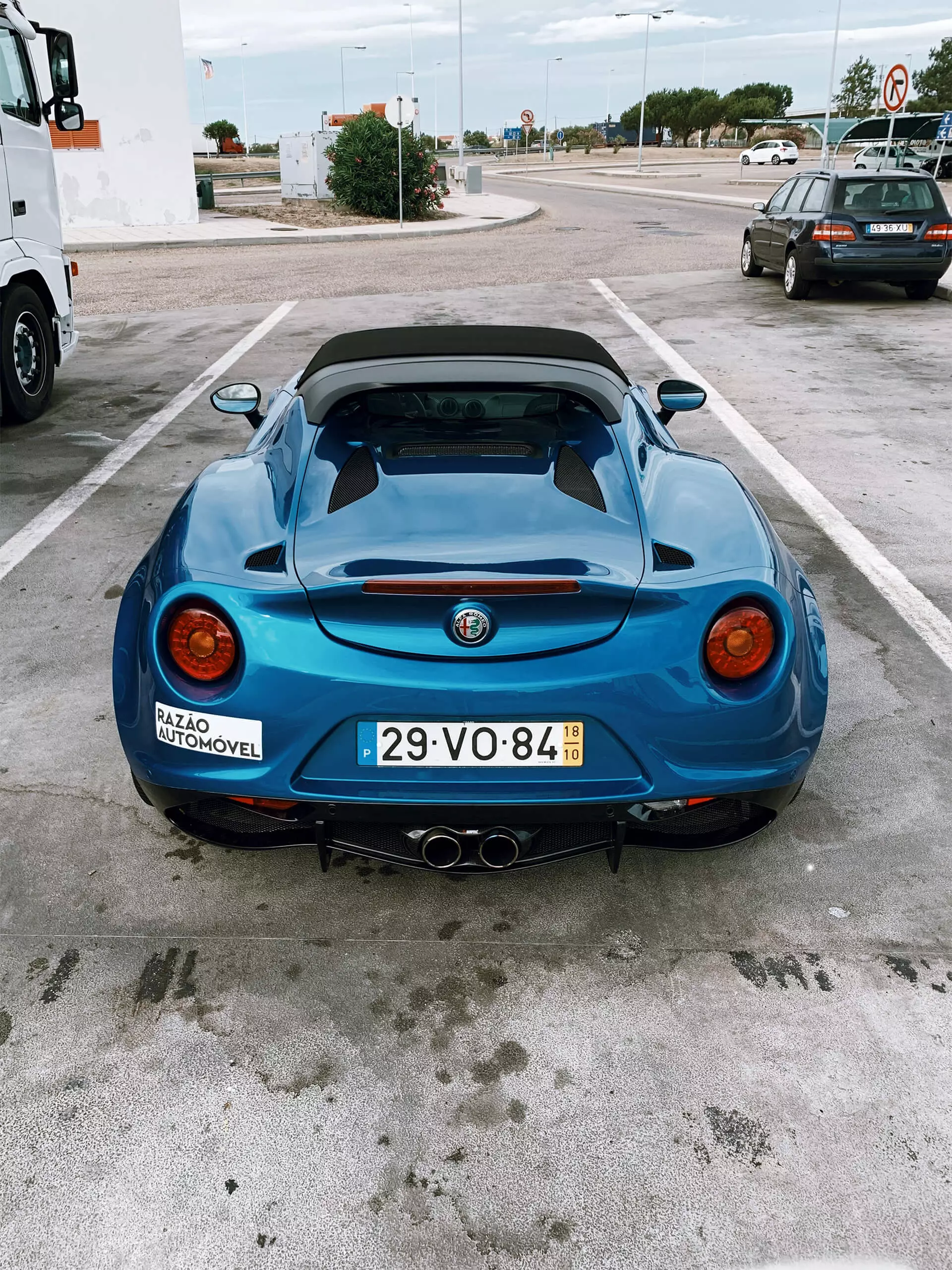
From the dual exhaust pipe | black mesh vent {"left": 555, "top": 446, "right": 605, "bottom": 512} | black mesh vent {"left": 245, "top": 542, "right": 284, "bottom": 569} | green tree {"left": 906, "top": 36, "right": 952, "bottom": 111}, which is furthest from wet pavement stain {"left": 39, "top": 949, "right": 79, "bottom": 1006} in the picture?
green tree {"left": 906, "top": 36, "right": 952, "bottom": 111}

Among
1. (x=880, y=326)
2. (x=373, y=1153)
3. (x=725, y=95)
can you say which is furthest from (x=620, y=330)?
(x=725, y=95)

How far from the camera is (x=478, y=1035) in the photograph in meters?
2.43

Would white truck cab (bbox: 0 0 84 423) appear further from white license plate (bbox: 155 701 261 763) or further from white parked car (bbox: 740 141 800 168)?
white parked car (bbox: 740 141 800 168)

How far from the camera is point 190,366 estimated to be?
33.1 feet

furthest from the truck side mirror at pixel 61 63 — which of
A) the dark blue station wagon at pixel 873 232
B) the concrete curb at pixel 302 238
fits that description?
the concrete curb at pixel 302 238

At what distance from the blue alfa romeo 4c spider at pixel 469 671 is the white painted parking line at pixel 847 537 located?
195 centimetres

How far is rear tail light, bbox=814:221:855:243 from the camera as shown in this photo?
13219mm

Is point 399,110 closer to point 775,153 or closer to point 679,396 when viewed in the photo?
point 679,396

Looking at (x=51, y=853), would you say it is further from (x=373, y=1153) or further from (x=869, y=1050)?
(x=869, y=1050)

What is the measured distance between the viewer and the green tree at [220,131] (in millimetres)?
92250

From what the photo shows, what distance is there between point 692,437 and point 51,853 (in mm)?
5481

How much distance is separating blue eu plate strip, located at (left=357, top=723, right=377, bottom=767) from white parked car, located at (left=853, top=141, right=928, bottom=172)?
30990mm

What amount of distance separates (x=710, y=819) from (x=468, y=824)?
573 mm

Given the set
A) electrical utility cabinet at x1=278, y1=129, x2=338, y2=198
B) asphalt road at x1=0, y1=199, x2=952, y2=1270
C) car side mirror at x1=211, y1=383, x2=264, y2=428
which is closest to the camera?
A: asphalt road at x1=0, y1=199, x2=952, y2=1270
